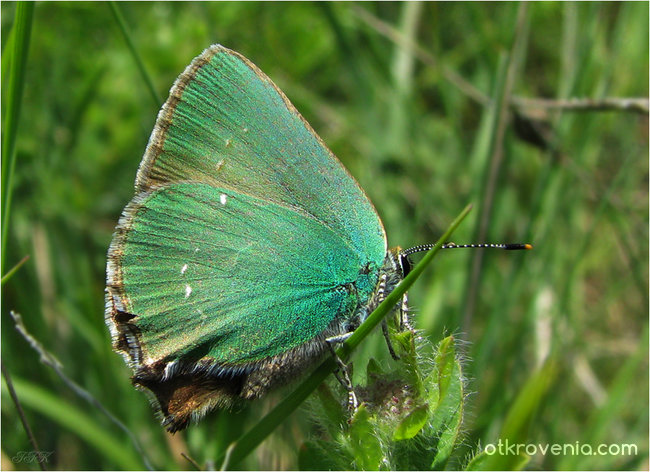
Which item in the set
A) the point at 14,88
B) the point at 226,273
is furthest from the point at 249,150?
the point at 14,88

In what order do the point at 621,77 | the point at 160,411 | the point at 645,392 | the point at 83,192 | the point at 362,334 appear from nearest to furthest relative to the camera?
the point at 362,334 → the point at 160,411 → the point at 645,392 → the point at 83,192 → the point at 621,77

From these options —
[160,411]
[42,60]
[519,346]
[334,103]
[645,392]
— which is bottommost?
[645,392]

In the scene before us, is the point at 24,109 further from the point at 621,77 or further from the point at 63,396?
the point at 621,77

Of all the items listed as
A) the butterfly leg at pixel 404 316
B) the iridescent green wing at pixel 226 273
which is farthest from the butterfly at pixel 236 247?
the butterfly leg at pixel 404 316

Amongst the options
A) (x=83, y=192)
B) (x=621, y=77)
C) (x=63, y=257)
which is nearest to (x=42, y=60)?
(x=83, y=192)

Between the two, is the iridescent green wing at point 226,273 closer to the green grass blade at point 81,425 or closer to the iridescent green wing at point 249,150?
the iridescent green wing at point 249,150

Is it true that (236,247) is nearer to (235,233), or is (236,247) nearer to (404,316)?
(235,233)
